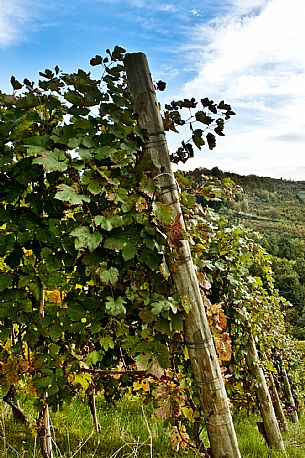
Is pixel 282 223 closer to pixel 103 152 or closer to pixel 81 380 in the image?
pixel 81 380

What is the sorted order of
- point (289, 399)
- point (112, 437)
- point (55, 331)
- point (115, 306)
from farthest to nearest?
point (289, 399), point (112, 437), point (55, 331), point (115, 306)

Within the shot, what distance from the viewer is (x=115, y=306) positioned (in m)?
1.55

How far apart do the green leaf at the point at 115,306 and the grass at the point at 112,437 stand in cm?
111

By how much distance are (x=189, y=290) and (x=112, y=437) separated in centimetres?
234

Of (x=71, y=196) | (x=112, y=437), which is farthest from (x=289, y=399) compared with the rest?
(x=71, y=196)

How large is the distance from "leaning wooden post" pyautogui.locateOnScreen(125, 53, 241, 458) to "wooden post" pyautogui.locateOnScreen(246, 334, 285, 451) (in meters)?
2.46

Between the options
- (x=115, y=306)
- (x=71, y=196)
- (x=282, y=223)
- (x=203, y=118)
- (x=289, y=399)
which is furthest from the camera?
(x=282, y=223)

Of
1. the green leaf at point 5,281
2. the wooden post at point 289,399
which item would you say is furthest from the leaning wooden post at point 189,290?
the wooden post at point 289,399

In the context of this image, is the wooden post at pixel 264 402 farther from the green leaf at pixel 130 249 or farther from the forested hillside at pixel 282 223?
the forested hillside at pixel 282 223

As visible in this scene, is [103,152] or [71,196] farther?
[103,152]

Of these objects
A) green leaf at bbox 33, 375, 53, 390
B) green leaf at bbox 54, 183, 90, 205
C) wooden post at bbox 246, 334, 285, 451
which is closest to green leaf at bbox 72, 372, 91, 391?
green leaf at bbox 33, 375, 53, 390

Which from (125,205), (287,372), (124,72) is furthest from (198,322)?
(287,372)

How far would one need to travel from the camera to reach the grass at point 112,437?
295 centimetres

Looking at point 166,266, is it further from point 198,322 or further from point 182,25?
point 182,25
